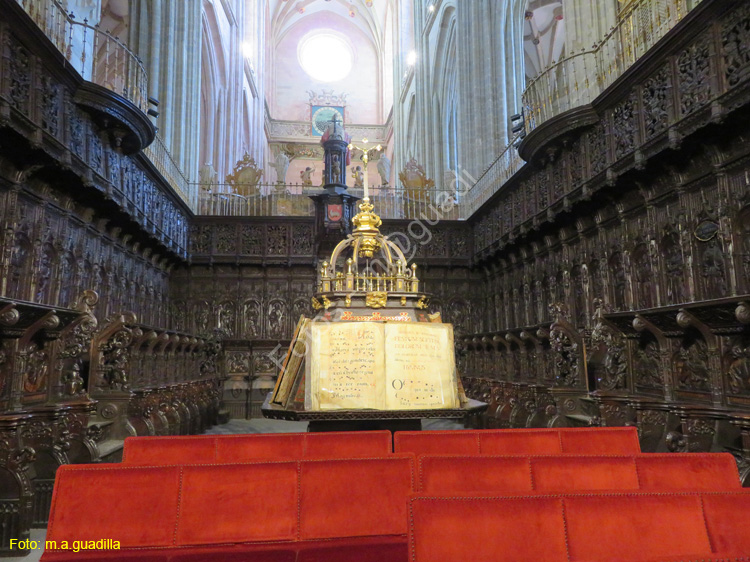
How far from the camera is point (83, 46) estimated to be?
805 centimetres

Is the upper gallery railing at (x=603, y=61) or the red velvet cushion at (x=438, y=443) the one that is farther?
the upper gallery railing at (x=603, y=61)

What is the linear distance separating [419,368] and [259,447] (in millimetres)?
1332

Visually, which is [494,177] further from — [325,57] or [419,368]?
[325,57]

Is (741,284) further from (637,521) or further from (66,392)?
(66,392)

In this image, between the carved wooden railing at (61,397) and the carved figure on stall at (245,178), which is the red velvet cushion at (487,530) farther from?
the carved figure on stall at (245,178)

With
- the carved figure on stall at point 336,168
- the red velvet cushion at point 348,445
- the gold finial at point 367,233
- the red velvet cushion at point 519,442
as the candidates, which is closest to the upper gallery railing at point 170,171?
the carved figure on stall at point 336,168

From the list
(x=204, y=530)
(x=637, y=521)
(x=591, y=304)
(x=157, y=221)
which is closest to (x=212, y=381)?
(x=157, y=221)

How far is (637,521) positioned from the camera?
178 cm

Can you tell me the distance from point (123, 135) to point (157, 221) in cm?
279

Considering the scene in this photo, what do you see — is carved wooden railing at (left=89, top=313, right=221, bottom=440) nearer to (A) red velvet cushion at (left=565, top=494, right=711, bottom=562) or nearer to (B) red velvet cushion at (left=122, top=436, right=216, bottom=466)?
(B) red velvet cushion at (left=122, top=436, right=216, bottom=466)

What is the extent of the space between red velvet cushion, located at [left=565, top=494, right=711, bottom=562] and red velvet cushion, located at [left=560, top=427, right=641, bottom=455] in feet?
4.20

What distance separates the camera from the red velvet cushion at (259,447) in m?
2.96

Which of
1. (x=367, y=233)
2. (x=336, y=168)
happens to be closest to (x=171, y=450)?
(x=367, y=233)

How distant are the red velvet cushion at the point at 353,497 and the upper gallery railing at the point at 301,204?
12853mm
